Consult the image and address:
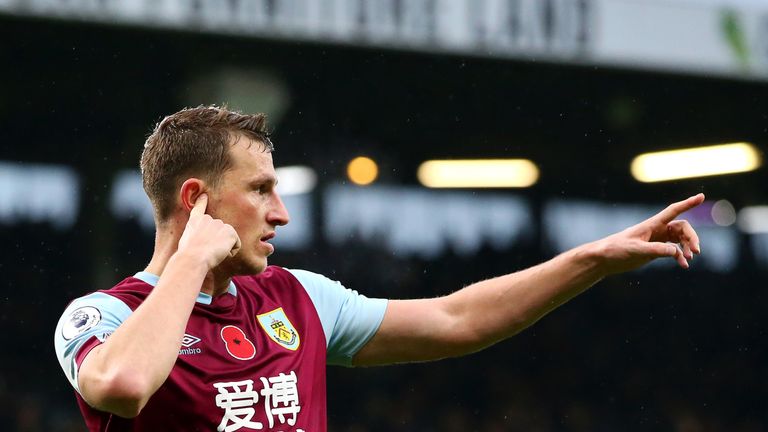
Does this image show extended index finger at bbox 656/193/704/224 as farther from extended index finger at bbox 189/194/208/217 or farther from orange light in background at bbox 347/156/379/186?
orange light in background at bbox 347/156/379/186

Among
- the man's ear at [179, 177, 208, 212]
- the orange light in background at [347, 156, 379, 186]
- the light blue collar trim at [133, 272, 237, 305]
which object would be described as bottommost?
the light blue collar trim at [133, 272, 237, 305]

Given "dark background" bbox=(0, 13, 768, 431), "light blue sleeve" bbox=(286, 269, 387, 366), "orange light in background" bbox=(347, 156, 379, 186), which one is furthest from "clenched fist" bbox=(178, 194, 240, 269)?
"orange light in background" bbox=(347, 156, 379, 186)

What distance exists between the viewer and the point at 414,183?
30.8 ft

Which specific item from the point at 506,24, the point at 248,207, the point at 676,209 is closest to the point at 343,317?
the point at 248,207

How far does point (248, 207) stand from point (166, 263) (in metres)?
0.23

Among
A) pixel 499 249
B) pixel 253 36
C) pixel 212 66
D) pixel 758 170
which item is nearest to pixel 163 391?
pixel 253 36

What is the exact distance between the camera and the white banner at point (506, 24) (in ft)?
23.0

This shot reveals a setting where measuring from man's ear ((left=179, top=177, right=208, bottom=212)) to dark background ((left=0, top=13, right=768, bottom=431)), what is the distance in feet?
16.1

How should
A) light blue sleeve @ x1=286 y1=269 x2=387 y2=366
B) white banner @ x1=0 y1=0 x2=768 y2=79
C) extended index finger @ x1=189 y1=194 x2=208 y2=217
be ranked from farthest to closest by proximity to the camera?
white banner @ x1=0 y1=0 x2=768 y2=79, light blue sleeve @ x1=286 y1=269 x2=387 y2=366, extended index finger @ x1=189 y1=194 x2=208 y2=217

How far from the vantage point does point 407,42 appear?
304 inches

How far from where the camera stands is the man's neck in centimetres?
254

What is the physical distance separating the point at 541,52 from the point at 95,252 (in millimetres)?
3435

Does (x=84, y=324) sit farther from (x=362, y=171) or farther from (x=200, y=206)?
(x=362, y=171)

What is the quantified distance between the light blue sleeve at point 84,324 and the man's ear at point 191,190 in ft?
0.90
